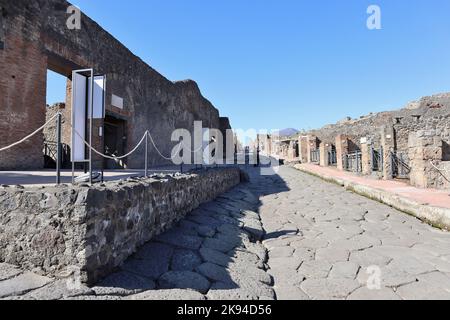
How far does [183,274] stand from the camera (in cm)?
288

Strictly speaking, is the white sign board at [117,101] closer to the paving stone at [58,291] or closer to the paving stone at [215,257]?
the paving stone at [215,257]

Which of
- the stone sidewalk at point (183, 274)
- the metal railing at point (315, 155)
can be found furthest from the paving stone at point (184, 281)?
the metal railing at point (315, 155)

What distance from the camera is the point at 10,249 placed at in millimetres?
2525

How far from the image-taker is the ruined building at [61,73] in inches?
241

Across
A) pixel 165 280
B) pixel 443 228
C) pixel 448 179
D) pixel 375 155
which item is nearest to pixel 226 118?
pixel 375 155

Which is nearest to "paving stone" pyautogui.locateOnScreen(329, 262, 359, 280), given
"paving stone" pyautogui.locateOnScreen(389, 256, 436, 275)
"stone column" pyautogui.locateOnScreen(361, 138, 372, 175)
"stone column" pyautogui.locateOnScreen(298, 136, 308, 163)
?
"paving stone" pyautogui.locateOnScreen(389, 256, 436, 275)

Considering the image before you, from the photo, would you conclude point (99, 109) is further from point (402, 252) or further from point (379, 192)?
point (379, 192)

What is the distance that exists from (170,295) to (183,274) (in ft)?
1.37

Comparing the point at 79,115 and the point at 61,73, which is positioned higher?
the point at 61,73

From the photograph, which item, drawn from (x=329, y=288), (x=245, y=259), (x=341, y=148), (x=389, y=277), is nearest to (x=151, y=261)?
(x=245, y=259)

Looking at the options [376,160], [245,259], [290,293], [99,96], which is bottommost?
[290,293]

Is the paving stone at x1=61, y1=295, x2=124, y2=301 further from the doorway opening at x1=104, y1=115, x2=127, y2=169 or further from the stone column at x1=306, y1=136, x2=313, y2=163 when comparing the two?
the stone column at x1=306, y1=136, x2=313, y2=163

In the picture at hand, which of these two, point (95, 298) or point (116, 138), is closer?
point (95, 298)

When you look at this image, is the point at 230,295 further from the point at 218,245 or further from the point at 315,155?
the point at 315,155
